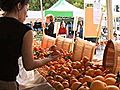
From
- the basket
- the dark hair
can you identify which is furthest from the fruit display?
the basket

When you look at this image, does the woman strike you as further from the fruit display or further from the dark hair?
the fruit display

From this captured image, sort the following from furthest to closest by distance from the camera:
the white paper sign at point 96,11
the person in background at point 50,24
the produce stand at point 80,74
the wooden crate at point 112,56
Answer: the person in background at point 50,24 < the white paper sign at point 96,11 < the wooden crate at point 112,56 < the produce stand at point 80,74

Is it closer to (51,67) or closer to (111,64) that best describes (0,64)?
(111,64)

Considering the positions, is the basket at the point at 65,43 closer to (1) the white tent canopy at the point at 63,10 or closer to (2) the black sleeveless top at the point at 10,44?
(2) the black sleeveless top at the point at 10,44

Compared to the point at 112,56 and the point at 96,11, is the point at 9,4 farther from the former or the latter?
the point at 96,11

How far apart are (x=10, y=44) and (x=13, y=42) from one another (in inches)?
0.8

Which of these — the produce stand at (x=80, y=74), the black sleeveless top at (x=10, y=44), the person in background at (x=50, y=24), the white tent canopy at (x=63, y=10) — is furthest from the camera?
the white tent canopy at (x=63, y=10)

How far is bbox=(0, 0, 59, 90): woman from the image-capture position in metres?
1.59

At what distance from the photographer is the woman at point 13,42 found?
5.22 ft

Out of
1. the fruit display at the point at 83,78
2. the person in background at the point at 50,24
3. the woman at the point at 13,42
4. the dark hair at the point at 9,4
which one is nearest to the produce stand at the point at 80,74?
the fruit display at the point at 83,78

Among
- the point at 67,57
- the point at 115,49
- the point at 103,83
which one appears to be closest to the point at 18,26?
the point at 103,83

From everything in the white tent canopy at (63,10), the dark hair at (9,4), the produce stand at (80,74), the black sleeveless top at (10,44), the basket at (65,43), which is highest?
the white tent canopy at (63,10)

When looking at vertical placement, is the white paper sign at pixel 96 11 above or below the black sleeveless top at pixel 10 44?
above

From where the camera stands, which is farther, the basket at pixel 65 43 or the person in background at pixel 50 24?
the person in background at pixel 50 24
